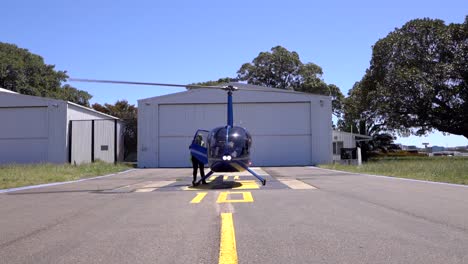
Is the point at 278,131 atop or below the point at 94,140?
atop

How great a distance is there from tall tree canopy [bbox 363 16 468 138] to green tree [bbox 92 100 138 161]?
25943 millimetres

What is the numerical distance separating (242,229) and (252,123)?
3035 cm

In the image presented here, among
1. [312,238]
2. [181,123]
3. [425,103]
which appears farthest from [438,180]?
[425,103]

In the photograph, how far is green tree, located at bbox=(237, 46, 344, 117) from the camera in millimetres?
61531

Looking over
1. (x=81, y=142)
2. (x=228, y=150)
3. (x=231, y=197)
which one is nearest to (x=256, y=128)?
(x=81, y=142)

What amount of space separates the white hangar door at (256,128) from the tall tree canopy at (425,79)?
1108 cm

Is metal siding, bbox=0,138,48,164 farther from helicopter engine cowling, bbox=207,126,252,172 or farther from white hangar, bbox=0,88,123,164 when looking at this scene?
helicopter engine cowling, bbox=207,126,252,172

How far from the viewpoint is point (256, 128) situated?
123 ft

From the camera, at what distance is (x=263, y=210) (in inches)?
374

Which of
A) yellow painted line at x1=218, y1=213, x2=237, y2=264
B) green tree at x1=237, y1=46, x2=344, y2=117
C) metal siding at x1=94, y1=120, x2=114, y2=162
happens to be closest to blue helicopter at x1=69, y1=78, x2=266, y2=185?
yellow painted line at x1=218, y1=213, x2=237, y2=264

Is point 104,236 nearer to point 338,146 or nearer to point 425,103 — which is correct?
point 425,103

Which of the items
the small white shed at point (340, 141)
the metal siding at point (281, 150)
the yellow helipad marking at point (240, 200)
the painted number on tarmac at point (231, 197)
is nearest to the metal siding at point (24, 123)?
the metal siding at point (281, 150)

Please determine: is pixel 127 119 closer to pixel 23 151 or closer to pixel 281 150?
pixel 23 151

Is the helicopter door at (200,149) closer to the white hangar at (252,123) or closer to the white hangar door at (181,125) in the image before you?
the white hangar at (252,123)
